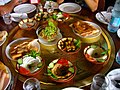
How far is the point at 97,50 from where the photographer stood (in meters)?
1.36

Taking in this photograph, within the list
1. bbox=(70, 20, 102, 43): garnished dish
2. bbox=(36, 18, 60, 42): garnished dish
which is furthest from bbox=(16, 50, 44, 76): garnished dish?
bbox=(70, 20, 102, 43): garnished dish

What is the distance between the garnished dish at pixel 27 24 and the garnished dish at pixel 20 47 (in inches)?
4.6

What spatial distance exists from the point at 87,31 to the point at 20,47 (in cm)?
50

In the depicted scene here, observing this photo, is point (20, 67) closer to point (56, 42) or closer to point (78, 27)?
point (56, 42)

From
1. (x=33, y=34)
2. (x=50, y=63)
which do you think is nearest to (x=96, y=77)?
(x=50, y=63)

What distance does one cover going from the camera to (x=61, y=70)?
1231 millimetres

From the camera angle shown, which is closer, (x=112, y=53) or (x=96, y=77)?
(x=96, y=77)

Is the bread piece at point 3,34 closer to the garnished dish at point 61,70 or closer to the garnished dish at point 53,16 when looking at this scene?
the garnished dish at point 53,16

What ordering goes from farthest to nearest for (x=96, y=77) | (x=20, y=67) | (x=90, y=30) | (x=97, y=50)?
1. (x=90, y=30)
2. (x=97, y=50)
3. (x=20, y=67)
4. (x=96, y=77)

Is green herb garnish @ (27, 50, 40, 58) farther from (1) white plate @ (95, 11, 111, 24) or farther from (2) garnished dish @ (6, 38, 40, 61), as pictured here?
(1) white plate @ (95, 11, 111, 24)

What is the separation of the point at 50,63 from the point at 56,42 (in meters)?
0.24

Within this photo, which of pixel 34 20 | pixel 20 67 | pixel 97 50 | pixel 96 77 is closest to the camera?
pixel 96 77

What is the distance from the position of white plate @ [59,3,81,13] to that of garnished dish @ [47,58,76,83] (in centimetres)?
63

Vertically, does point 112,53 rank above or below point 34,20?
below
